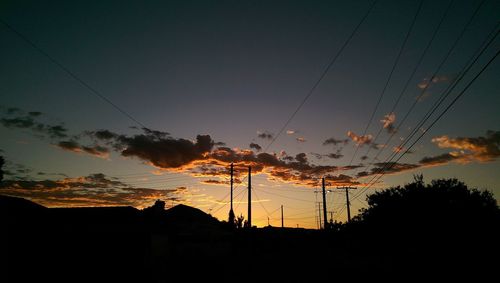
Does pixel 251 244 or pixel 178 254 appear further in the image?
pixel 251 244

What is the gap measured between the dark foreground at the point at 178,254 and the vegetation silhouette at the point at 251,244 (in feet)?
0.20

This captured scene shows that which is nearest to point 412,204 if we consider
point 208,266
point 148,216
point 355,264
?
point 355,264

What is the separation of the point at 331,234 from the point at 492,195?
73.4 feet

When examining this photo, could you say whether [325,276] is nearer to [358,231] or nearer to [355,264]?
[355,264]

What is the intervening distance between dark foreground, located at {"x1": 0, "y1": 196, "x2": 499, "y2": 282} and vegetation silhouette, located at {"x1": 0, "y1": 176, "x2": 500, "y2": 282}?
0.06 meters

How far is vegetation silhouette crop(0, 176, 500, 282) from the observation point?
57.6 feet

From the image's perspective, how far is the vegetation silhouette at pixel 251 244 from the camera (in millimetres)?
17547

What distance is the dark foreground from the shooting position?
17.4 meters

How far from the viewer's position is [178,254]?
30.2m

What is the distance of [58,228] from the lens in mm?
17875

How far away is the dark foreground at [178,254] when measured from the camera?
57.1 ft

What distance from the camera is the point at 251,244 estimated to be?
36.4 metres

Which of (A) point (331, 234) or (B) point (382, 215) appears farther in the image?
(B) point (382, 215)

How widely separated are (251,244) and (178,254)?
9891mm
